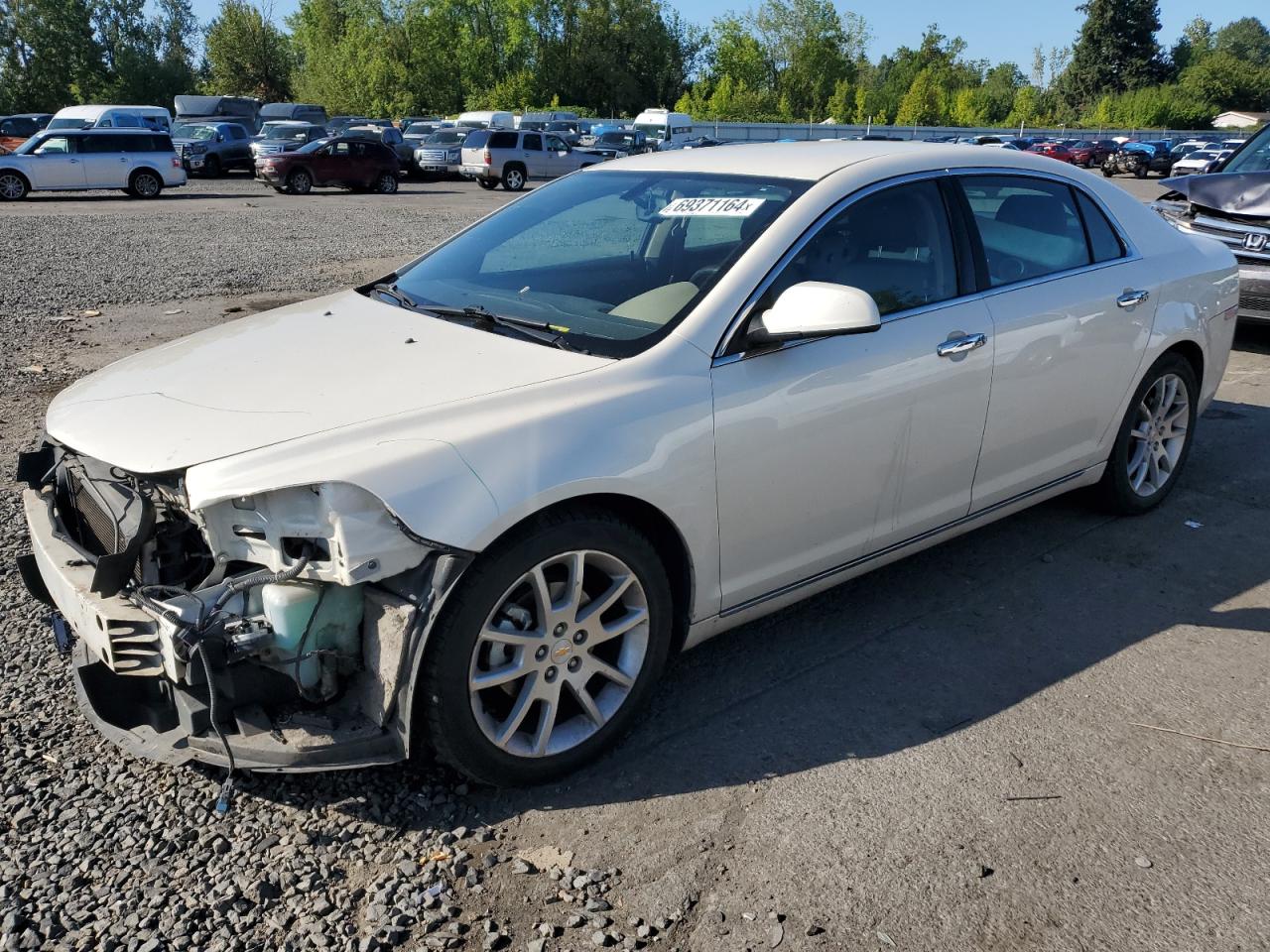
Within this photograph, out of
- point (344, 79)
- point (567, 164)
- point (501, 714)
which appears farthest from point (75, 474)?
point (344, 79)

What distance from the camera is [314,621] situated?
263cm

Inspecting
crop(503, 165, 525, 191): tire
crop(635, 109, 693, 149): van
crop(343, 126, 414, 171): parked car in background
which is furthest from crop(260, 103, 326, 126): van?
crop(503, 165, 525, 191): tire

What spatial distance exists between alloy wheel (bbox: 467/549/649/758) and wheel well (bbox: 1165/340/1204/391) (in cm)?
318

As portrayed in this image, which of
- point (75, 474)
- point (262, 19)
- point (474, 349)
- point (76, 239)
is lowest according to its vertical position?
point (76, 239)

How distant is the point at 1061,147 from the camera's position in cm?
4834

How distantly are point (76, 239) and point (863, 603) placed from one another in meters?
14.8

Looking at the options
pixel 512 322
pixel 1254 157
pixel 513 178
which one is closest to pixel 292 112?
pixel 513 178

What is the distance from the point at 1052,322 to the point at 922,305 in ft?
2.28

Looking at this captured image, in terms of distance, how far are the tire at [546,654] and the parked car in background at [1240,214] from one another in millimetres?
6373

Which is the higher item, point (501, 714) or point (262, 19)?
point (262, 19)

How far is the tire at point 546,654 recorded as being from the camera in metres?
2.69

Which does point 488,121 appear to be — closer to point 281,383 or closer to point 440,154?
point 440,154

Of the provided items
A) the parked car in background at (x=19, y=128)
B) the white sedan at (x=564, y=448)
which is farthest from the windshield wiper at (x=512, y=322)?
the parked car in background at (x=19, y=128)

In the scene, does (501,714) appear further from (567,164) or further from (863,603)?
(567,164)
